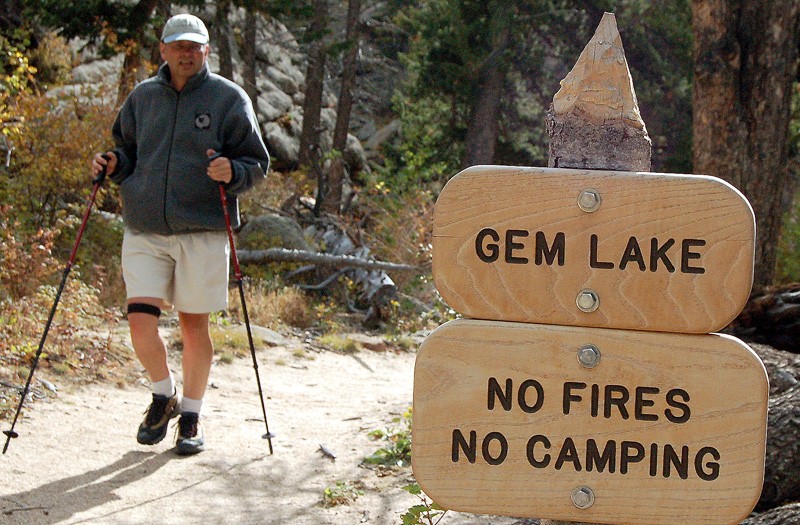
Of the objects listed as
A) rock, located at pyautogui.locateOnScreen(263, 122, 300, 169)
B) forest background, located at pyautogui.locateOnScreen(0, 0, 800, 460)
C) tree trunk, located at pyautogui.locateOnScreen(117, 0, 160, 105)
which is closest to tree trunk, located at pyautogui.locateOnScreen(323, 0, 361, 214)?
forest background, located at pyautogui.locateOnScreen(0, 0, 800, 460)

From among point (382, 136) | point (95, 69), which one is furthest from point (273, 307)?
point (382, 136)

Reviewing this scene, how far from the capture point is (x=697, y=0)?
736cm

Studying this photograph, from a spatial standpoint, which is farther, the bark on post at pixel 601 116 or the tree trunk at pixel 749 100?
the tree trunk at pixel 749 100

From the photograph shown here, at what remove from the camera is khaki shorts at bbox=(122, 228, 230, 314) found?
5465mm

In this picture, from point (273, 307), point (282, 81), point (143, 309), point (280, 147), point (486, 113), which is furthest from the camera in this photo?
point (282, 81)

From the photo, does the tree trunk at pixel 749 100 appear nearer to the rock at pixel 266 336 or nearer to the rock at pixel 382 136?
the rock at pixel 266 336

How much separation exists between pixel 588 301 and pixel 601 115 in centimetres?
54

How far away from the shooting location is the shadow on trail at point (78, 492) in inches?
177

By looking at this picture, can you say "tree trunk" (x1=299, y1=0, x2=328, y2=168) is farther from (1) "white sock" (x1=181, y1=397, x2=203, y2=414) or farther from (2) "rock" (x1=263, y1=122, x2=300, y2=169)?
(1) "white sock" (x1=181, y1=397, x2=203, y2=414)

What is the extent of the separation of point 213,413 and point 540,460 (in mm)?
4858

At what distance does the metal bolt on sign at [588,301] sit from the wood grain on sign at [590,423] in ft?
0.16

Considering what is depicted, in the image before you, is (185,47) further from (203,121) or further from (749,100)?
(749,100)

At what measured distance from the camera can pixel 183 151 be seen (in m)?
5.47

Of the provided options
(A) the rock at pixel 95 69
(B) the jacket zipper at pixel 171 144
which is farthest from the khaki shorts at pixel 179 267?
(A) the rock at pixel 95 69
